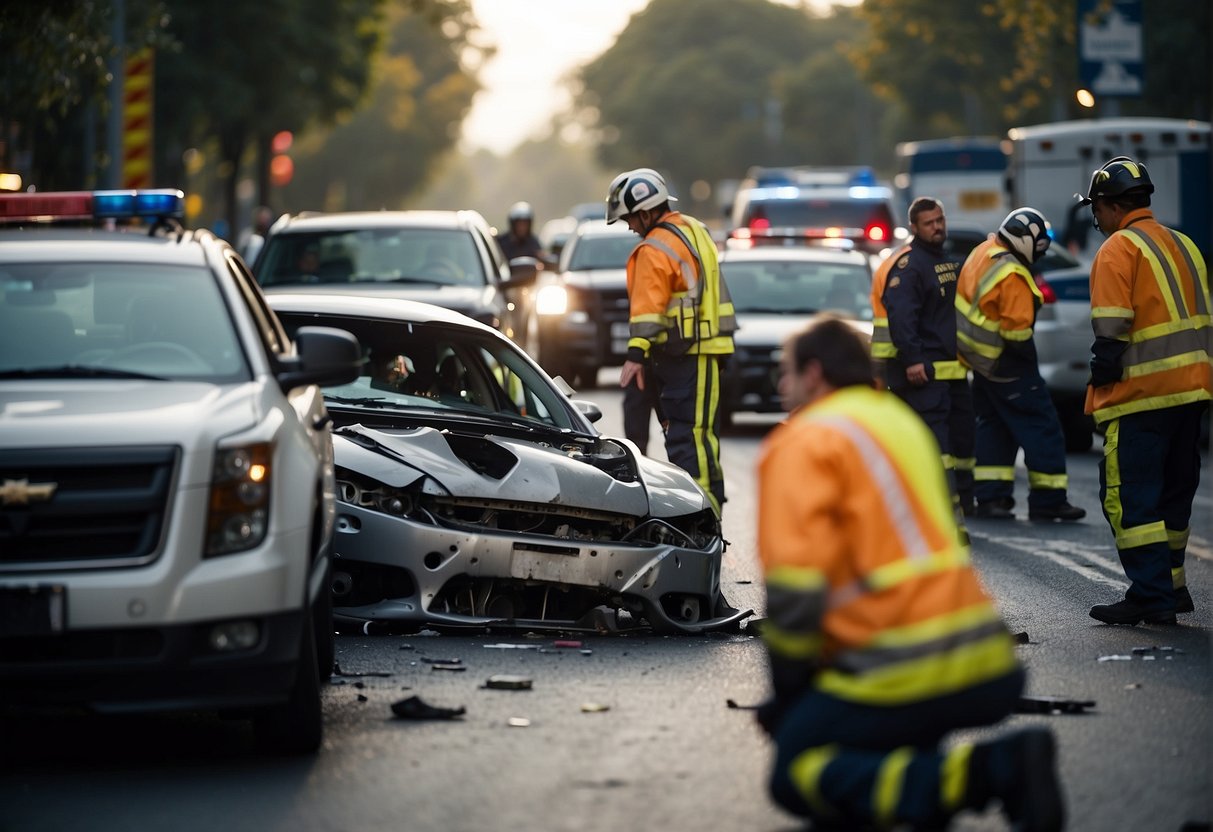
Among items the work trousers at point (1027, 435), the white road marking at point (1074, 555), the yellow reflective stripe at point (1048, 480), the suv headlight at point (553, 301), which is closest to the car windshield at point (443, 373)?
the white road marking at point (1074, 555)

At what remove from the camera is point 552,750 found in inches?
263

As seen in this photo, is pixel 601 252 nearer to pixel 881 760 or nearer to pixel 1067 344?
pixel 1067 344

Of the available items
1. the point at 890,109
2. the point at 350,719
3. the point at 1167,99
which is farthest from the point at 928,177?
the point at 890,109

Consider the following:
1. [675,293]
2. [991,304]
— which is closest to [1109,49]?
[991,304]

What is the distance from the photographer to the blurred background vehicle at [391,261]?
1556cm

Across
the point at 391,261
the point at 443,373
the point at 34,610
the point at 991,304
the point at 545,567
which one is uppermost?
the point at 391,261

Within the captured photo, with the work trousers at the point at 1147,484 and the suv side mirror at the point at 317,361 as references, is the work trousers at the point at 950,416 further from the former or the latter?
the suv side mirror at the point at 317,361

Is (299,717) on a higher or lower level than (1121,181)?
lower

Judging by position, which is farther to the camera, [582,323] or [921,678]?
[582,323]

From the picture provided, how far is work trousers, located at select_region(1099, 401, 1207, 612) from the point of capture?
9203 millimetres

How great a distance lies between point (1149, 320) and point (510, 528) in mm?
2854

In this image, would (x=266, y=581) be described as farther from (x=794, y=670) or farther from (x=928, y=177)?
(x=928, y=177)

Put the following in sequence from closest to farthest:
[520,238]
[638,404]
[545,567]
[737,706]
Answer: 1. [737,706]
2. [545,567]
3. [638,404]
4. [520,238]

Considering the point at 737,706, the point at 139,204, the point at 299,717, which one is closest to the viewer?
the point at 299,717
